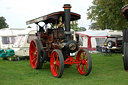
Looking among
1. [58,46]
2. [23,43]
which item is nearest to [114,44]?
[23,43]

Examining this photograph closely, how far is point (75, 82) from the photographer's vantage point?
245 inches

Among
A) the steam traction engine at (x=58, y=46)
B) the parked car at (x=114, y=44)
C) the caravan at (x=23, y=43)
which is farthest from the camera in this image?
the parked car at (x=114, y=44)

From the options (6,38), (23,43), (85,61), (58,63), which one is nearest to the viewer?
(58,63)

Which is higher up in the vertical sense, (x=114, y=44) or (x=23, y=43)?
(x=23, y=43)

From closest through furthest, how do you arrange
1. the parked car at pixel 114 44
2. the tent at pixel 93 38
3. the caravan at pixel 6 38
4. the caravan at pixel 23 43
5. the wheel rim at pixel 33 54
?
the wheel rim at pixel 33 54 → the caravan at pixel 23 43 → the parked car at pixel 114 44 → the caravan at pixel 6 38 → the tent at pixel 93 38

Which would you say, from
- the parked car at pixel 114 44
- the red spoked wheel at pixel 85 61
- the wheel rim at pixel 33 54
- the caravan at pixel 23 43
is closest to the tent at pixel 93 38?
the parked car at pixel 114 44

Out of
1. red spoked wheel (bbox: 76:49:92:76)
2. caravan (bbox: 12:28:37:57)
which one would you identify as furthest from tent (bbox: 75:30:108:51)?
red spoked wheel (bbox: 76:49:92:76)

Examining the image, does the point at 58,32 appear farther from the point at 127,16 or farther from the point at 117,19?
the point at 117,19

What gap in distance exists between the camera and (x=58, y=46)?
7.74 meters

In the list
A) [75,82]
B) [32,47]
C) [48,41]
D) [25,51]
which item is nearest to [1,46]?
[25,51]

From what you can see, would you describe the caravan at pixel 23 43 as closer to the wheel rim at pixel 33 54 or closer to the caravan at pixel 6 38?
the wheel rim at pixel 33 54

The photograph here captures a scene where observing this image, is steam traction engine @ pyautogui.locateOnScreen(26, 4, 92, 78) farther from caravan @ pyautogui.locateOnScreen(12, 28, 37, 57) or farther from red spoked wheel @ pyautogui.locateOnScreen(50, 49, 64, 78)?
caravan @ pyautogui.locateOnScreen(12, 28, 37, 57)

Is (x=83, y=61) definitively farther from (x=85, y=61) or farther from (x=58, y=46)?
(x=58, y=46)

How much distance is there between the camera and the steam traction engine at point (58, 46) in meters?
7.12
